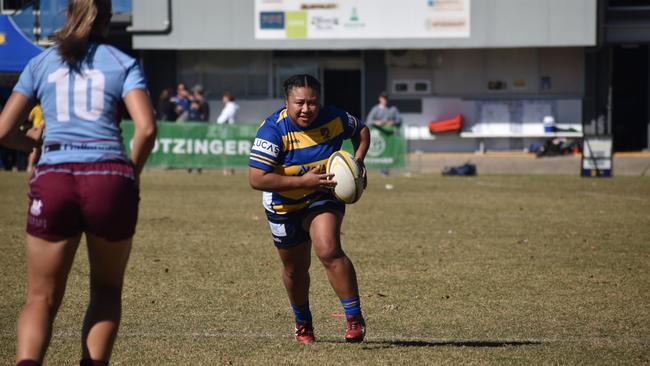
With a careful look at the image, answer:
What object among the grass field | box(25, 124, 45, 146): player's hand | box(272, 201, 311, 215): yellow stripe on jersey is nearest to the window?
the grass field

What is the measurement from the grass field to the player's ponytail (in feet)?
7.92

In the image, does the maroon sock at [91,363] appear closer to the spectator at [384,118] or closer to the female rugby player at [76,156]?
the female rugby player at [76,156]

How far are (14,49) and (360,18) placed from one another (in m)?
15.5

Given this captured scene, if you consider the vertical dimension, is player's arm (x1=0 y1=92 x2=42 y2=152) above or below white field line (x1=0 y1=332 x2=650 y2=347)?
above

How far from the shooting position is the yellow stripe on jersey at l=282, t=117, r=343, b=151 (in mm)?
7609

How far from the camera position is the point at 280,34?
117ft

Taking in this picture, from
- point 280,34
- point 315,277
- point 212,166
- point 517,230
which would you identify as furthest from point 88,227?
point 280,34

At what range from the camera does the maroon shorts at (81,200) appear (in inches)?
205

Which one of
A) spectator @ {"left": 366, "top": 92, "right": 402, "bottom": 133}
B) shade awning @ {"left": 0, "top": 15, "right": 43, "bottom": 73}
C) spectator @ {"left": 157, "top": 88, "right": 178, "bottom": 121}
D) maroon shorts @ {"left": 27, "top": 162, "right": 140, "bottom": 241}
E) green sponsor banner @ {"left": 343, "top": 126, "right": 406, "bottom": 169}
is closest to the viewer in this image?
maroon shorts @ {"left": 27, "top": 162, "right": 140, "bottom": 241}

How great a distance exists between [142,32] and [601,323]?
28661 millimetres

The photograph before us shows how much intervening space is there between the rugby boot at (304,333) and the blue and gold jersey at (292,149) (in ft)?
2.57

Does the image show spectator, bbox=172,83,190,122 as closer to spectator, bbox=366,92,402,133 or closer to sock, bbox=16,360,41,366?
spectator, bbox=366,92,402,133

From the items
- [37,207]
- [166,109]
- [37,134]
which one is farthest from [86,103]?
[166,109]

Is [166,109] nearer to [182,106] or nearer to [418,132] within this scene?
[182,106]
